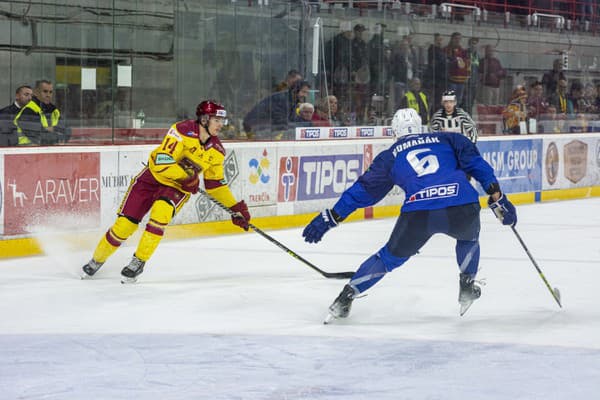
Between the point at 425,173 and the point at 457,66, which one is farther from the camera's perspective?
the point at 457,66

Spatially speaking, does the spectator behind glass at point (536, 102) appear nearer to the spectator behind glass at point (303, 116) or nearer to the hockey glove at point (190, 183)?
the spectator behind glass at point (303, 116)

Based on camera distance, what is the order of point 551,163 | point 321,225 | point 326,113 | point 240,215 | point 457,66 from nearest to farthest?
point 321,225
point 240,215
point 326,113
point 457,66
point 551,163

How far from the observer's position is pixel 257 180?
34.6 feet

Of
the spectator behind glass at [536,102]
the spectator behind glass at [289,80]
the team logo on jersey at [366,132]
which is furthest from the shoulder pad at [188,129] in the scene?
the spectator behind glass at [536,102]

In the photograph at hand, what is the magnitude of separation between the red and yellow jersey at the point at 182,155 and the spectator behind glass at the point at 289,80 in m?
4.07

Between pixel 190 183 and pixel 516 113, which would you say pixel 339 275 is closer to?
pixel 190 183

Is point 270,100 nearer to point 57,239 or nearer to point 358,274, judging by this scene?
point 57,239

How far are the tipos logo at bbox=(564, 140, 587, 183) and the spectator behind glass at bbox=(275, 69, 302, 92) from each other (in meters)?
4.75

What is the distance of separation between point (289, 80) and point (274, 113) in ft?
1.41

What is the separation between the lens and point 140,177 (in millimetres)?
7344

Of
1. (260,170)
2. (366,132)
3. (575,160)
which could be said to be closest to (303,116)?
(366,132)

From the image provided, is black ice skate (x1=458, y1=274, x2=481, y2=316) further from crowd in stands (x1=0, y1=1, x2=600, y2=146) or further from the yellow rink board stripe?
crowd in stands (x1=0, y1=1, x2=600, y2=146)

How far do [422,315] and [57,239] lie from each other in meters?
3.71

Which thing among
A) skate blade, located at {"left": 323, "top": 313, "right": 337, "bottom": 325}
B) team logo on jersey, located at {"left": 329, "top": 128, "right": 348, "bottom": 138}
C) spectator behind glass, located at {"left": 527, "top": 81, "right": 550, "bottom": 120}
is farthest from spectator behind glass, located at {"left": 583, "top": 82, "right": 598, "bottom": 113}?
skate blade, located at {"left": 323, "top": 313, "right": 337, "bottom": 325}
